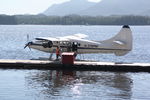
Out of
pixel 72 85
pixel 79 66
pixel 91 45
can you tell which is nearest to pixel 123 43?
pixel 91 45

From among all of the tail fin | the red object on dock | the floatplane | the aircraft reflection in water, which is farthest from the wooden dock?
the tail fin

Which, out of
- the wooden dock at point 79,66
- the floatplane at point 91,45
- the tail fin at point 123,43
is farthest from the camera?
the tail fin at point 123,43

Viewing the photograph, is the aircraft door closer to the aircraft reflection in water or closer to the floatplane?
the floatplane

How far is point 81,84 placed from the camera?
915 inches

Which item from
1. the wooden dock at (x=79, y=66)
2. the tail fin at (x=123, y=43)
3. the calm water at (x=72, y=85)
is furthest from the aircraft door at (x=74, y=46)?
the calm water at (x=72, y=85)

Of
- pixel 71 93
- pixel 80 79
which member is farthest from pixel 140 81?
pixel 71 93

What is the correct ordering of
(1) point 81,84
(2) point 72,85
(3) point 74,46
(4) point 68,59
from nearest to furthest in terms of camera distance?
1. (2) point 72,85
2. (1) point 81,84
3. (4) point 68,59
4. (3) point 74,46

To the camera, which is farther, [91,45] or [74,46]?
[91,45]

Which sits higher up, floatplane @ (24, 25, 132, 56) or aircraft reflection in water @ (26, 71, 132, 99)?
floatplane @ (24, 25, 132, 56)

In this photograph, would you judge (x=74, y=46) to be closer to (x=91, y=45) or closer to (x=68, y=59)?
(x=91, y=45)

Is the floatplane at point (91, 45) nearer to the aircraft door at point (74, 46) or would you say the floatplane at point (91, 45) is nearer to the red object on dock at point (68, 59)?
the aircraft door at point (74, 46)

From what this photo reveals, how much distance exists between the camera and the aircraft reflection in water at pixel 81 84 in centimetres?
2056

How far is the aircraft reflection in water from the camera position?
20.6 meters

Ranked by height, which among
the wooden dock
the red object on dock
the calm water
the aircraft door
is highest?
the aircraft door
